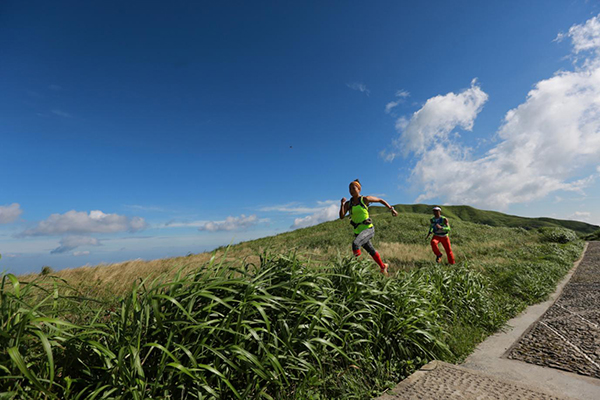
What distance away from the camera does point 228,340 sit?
1.80 m

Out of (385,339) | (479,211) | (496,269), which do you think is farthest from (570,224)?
(385,339)

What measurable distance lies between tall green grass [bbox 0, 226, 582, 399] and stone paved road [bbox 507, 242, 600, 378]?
18.6 inches

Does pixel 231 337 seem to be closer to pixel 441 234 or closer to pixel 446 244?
pixel 446 244

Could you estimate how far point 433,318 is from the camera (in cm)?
290

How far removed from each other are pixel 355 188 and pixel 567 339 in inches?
171

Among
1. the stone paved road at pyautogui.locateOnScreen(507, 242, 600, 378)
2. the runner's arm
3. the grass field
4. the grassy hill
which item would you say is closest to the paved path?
the stone paved road at pyautogui.locateOnScreen(507, 242, 600, 378)

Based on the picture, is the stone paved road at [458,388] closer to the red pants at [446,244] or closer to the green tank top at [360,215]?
the green tank top at [360,215]

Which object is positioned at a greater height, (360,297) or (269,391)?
(360,297)

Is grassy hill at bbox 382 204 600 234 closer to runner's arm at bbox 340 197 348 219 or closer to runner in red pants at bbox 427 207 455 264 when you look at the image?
runner in red pants at bbox 427 207 455 264

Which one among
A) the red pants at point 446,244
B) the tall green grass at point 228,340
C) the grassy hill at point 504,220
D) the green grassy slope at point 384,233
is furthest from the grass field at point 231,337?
the grassy hill at point 504,220

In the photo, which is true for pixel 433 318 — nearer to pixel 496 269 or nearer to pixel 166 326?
pixel 166 326

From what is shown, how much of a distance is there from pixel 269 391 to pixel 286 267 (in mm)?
988

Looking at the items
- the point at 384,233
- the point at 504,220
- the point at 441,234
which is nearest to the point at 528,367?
the point at 441,234

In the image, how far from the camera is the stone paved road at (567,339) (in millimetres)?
2379
